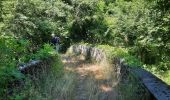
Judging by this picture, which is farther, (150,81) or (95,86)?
(95,86)

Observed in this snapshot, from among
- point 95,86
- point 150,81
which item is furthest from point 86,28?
point 150,81

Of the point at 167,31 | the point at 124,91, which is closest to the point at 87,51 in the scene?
the point at 167,31


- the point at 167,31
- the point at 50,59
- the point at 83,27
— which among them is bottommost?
the point at 83,27

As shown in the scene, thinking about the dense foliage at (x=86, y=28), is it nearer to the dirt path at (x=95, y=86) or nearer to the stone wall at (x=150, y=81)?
the stone wall at (x=150, y=81)

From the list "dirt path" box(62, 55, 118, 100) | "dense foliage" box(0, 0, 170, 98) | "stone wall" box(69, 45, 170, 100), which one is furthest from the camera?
"dense foliage" box(0, 0, 170, 98)

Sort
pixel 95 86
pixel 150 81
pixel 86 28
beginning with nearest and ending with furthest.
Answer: pixel 150 81
pixel 95 86
pixel 86 28

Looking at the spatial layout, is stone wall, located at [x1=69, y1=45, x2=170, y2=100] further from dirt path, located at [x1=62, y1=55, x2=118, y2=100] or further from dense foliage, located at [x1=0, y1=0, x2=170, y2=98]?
dense foliage, located at [x1=0, y1=0, x2=170, y2=98]

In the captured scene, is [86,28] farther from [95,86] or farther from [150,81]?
[150,81]

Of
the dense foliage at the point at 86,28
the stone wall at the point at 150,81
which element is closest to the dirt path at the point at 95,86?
the stone wall at the point at 150,81

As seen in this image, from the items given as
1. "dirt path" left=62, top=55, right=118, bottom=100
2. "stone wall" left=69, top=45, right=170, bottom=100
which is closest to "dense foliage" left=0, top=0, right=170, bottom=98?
"stone wall" left=69, top=45, right=170, bottom=100

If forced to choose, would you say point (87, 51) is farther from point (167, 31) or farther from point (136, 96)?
point (136, 96)

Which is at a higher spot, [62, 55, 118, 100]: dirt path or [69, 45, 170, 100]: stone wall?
[69, 45, 170, 100]: stone wall

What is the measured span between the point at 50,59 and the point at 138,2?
28.4ft

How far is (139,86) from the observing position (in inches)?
379
